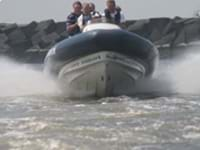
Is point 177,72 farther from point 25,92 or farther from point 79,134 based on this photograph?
point 79,134

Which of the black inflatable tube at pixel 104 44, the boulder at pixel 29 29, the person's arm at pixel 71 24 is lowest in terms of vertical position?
the boulder at pixel 29 29

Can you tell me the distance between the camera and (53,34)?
3166 cm

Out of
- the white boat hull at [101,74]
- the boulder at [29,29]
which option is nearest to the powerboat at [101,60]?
the white boat hull at [101,74]

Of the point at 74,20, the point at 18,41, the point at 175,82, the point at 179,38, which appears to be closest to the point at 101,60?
the point at 74,20

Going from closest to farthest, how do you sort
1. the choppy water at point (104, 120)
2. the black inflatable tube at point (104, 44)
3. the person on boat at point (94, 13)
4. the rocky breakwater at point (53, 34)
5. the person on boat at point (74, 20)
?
the choppy water at point (104, 120) → the black inflatable tube at point (104, 44) → the person on boat at point (94, 13) → the person on boat at point (74, 20) → the rocky breakwater at point (53, 34)

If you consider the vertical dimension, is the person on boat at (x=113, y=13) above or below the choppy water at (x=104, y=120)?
above

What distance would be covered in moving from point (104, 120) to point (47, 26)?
86.3 ft

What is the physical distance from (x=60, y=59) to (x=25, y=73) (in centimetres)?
445

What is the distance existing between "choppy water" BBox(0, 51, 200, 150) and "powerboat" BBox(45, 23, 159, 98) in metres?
0.35

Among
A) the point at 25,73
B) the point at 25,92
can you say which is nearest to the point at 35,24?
the point at 25,73

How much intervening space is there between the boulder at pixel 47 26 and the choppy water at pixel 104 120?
71.5 feet

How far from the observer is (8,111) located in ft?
25.8

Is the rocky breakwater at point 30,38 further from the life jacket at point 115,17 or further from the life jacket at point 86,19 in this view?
the life jacket at point 86,19

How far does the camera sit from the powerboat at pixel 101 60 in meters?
9.17
